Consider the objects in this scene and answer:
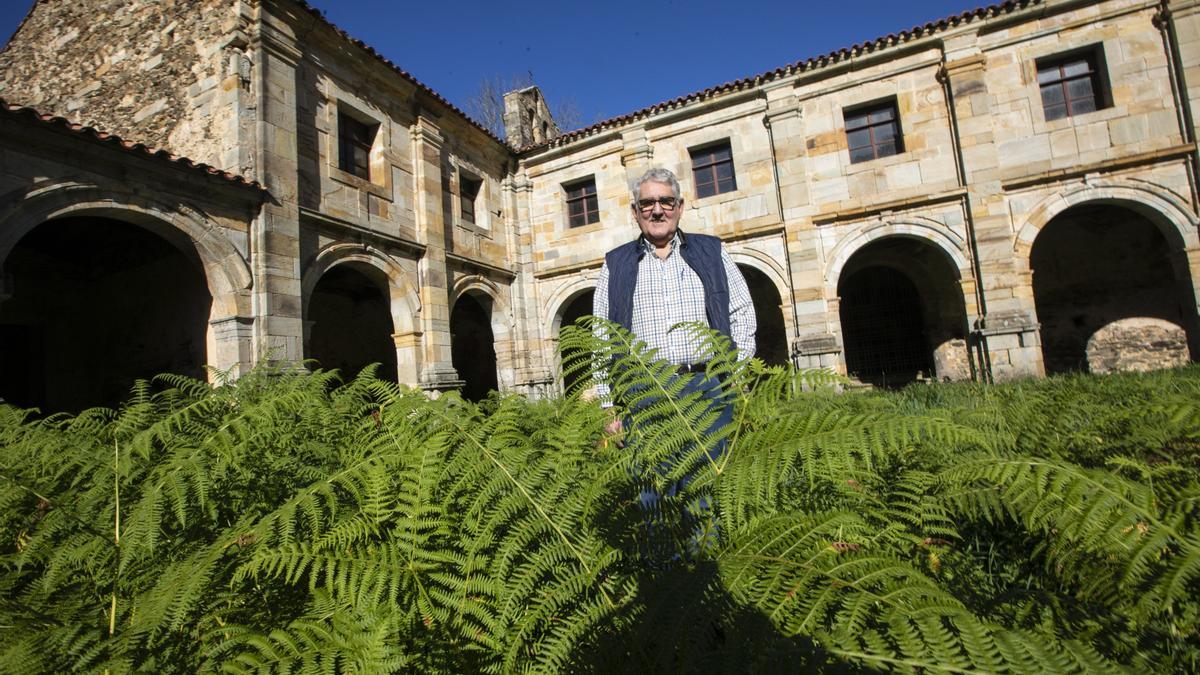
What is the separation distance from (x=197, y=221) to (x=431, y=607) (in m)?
7.48

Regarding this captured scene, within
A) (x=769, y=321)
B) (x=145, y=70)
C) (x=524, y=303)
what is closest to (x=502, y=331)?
(x=524, y=303)

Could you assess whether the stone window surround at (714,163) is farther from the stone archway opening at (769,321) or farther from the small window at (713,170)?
the stone archway opening at (769,321)

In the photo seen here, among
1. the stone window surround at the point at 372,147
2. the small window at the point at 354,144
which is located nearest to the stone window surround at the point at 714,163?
the stone window surround at the point at 372,147

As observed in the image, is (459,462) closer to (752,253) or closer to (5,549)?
(5,549)

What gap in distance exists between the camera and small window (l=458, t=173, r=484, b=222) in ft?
37.7

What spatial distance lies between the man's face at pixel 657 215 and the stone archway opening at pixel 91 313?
7819 millimetres

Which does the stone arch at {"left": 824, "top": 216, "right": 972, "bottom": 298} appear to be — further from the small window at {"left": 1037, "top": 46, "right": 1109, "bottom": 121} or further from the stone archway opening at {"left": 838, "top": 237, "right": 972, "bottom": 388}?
Result: the small window at {"left": 1037, "top": 46, "right": 1109, "bottom": 121}

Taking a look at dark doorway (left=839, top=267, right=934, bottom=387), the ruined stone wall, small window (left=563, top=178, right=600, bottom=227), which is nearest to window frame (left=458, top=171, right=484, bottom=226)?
small window (left=563, top=178, right=600, bottom=227)

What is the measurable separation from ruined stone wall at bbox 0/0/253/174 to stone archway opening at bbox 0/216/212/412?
5.94ft

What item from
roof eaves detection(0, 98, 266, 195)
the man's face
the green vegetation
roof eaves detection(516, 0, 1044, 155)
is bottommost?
the green vegetation

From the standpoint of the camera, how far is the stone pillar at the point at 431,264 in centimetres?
950

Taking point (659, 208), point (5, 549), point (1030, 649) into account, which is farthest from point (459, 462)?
point (659, 208)

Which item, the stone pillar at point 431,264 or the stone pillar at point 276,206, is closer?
the stone pillar at point 276,206

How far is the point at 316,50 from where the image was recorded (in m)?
8.35
